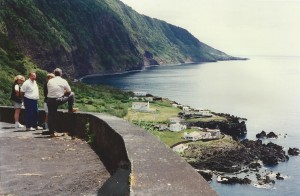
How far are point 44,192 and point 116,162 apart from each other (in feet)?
4.63

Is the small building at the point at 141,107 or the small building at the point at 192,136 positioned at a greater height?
the small building at the point at 141,107

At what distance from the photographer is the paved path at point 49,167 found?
640 centimetres

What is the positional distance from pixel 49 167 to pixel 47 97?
152 inches

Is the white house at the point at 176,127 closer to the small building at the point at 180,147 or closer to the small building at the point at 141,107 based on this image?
the small building at the point at 180,147

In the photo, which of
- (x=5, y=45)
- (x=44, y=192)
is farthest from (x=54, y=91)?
(x=5, y=45)

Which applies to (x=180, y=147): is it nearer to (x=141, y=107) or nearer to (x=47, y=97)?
(x=141, y=107)

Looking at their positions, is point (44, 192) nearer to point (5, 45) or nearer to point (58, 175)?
point (58, 175)

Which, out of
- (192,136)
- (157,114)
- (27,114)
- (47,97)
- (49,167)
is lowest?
(192,136)

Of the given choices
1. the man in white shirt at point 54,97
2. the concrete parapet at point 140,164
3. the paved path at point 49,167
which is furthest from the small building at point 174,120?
the concrete parapet at point 140,164

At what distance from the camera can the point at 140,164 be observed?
5.10m

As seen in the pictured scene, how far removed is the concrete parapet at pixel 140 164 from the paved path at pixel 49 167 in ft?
1.17

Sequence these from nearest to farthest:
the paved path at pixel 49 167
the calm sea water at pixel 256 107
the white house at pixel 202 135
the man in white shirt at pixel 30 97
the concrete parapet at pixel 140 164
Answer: the concrete parapet at pixel 140 164 < the paved path at pixel 49 167 < the man in white shirt at pixel 30 97 < the calm sea water at pixel 256 107 < the white house at pixel 202 135

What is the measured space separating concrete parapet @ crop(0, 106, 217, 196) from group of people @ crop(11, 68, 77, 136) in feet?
5.90

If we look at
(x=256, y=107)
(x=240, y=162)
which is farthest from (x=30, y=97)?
(x=256, y=107)
